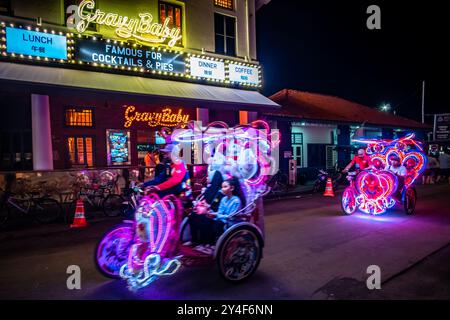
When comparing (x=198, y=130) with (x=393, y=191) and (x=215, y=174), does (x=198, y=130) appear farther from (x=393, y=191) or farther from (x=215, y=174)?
(x=393, y=191)

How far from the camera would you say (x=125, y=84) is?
13.7m

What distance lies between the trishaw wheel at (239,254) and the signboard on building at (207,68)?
41.2 ft

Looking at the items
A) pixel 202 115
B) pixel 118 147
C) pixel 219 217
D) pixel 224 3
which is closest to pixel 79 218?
pixel 219 217

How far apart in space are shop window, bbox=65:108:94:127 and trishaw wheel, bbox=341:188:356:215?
11734 millimetres

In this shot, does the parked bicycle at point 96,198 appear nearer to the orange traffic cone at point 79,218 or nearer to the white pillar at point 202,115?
the orange traffic cone at point 79,218

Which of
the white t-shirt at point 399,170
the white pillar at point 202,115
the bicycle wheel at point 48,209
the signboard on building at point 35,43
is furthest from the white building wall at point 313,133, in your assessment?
the bicycle wheel at point 48,209

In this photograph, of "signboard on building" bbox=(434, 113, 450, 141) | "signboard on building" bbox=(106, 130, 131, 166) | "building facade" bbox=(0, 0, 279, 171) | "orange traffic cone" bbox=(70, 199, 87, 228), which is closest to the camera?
"orange traffic cone" bbox=(70, 199, 87, 228)

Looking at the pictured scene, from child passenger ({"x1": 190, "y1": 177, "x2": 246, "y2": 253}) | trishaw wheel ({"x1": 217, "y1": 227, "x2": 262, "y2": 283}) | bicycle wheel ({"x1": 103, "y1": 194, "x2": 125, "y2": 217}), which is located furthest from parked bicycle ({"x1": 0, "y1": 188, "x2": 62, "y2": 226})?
trishaw wheel ({"x1": 217, "y1": 227, "x2": 262, "y2": 283})

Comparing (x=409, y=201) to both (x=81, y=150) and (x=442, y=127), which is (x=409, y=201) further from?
(x=442, y=127)

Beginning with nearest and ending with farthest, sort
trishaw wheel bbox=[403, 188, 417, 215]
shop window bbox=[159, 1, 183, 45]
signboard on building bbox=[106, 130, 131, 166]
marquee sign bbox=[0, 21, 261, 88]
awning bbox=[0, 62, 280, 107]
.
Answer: trishaw wheel bbox=[403, 188, 417, 215] → awning bbox=[0, 62, 280, 107] → marquee sign bbox=[0, 21, 261, 88] → shop window bbox=[159, 1, 183, 45] → signboard on building bbox=[106, 130, 131, 166]

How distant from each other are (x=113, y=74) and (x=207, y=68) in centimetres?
492

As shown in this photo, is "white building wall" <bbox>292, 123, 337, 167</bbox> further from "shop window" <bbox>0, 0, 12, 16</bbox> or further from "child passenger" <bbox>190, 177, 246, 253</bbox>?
"child passenger" <bbox>190, 177, 246, 253</bbox>

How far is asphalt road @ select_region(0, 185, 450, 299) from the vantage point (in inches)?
190
